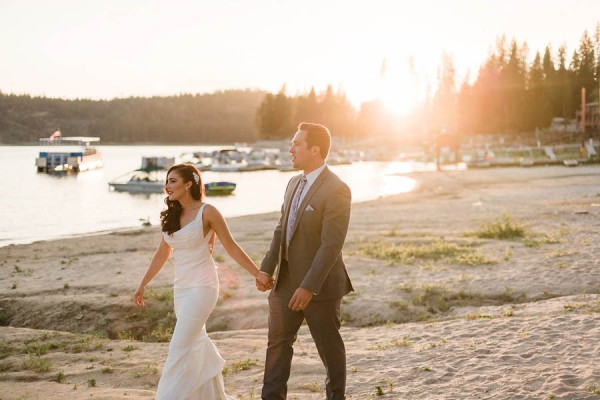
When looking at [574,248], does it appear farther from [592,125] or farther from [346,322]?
[592,125]

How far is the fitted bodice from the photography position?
487 cm

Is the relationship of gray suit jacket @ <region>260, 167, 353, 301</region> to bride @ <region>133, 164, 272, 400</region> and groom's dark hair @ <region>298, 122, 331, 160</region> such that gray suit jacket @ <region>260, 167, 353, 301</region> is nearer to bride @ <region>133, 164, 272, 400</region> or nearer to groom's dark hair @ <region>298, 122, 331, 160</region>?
groom's dark hair @ <region>298, 122, 331, 160</region>

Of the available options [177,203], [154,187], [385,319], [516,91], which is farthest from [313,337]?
[516,91]

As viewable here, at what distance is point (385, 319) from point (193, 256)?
223 inches

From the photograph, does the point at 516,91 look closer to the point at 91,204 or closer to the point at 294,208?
the point at 91,204

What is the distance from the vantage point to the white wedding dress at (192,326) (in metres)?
4.75

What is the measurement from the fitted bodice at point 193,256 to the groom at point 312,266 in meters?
0.62

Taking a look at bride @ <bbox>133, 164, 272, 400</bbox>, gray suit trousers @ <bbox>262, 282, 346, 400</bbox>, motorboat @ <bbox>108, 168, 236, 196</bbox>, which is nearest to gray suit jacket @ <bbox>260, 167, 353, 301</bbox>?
gray suit trousers @ <bbox>262, 282, 346, 400</bbox>

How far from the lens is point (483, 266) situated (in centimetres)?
1300

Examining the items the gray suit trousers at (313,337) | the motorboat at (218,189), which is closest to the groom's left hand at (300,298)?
the gray suit trousers at (313,337)

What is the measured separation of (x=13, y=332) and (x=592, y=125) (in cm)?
7408

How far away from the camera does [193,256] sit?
193 inches

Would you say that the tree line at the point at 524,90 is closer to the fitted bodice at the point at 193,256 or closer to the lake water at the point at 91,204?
the lake water at the point at 91,204

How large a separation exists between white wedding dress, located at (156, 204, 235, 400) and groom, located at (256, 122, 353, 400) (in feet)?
1.71
